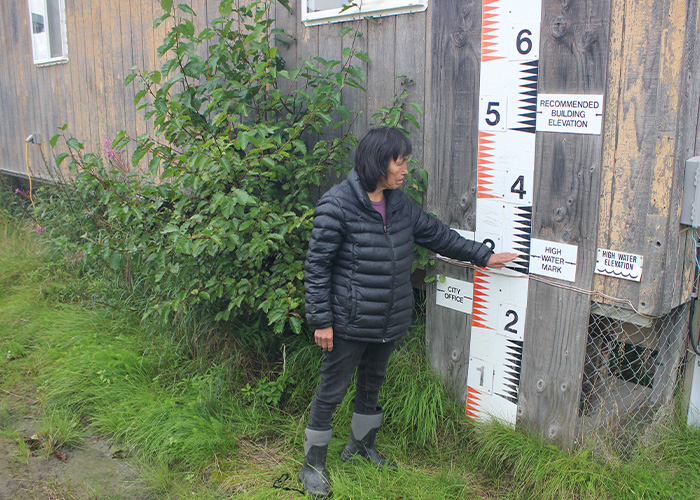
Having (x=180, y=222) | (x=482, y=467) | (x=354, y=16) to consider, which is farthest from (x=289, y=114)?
(x=482, y=467)

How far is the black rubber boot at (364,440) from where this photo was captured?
3.32 metres

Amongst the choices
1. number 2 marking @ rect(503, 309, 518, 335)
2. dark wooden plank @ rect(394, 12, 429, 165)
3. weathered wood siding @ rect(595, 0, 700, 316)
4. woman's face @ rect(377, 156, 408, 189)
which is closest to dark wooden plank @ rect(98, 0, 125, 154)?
dark wooden plank @ rect(394, 12, 429, 165)

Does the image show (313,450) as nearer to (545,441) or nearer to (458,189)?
(545,441)

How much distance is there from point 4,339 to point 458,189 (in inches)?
158

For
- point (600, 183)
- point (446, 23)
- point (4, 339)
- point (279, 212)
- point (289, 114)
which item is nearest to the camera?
point (600, 183)

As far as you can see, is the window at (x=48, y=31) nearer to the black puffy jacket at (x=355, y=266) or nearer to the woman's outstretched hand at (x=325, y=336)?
the black puffy jacket at (x=355, y=266)

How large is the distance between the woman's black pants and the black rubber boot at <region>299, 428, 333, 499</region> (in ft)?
0.15

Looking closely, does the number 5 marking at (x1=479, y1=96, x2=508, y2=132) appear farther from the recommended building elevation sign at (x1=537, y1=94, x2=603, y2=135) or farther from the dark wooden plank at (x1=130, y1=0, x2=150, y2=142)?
the dark wooden plank at (x1=130, y1=0, x2=150, y2=142)

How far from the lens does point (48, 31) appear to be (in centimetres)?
752

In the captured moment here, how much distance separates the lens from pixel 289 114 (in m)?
4.14

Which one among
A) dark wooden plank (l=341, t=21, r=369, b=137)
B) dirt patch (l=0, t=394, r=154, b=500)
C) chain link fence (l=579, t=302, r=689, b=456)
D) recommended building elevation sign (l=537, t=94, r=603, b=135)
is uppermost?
dark wooden plank (l=341, t=21, r=369, b=137)

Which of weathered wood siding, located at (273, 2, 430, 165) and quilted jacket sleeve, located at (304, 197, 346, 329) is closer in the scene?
quilted jacket sleeve, located at (304, 197, 346, 329)

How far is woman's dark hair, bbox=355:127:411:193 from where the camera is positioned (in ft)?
9.43

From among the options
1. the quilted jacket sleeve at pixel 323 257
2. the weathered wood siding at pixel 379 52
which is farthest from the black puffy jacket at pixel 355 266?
the weathered wood siding at pixel 379 52
